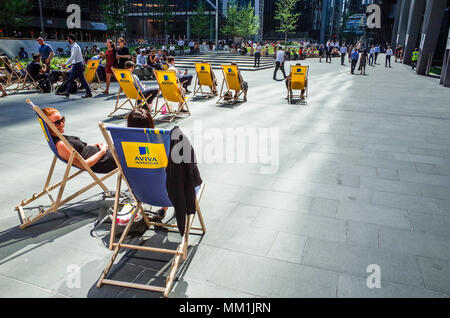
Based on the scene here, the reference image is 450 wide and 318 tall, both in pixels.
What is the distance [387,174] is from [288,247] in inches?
108

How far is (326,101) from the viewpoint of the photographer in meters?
11.2

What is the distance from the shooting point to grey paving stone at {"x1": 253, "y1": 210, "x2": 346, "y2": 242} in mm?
3311

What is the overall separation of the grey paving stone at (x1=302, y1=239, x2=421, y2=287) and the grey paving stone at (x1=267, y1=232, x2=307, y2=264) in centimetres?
7

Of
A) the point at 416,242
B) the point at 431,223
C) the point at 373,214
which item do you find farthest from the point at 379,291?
the point at 431,223

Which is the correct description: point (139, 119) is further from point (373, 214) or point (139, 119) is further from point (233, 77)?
point (233, 77)

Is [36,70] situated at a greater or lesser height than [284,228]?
greater

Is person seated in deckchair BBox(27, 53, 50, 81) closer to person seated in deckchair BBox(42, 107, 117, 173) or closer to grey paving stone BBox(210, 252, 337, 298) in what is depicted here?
person seated in deckchair BBox(42, 107, 117, 173)

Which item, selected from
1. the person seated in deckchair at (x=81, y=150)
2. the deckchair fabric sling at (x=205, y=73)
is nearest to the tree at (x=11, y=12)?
the deckchair fabric sling at (x=205, y=73)

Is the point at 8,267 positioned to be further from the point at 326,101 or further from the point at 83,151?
the point at 326,101

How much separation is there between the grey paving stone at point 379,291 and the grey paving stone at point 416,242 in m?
0.55

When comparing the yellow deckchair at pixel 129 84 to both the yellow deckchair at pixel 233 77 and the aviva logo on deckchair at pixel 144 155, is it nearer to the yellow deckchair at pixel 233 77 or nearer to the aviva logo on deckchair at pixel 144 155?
the yellow deckchair at pixel 233 77

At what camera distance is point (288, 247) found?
10.1 feet

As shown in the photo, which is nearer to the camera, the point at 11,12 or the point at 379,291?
the point at 379,291

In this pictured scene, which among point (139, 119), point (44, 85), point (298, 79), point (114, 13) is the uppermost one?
point (114, 13)
